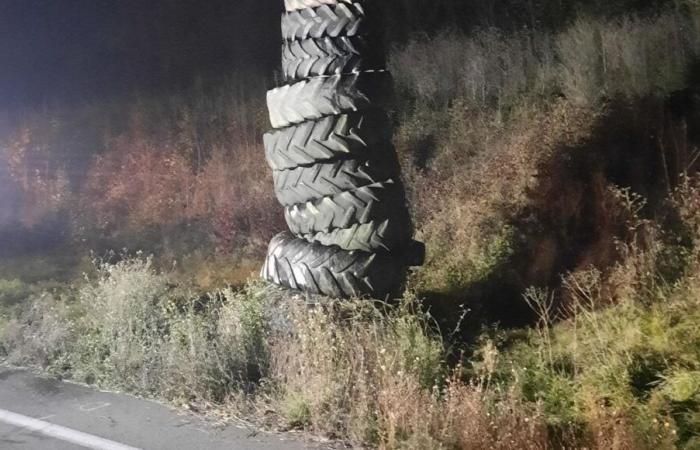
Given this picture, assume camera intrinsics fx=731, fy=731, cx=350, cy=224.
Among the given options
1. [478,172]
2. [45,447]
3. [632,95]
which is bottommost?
[45,447]

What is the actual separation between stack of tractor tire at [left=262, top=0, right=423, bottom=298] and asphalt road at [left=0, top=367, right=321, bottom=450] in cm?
171

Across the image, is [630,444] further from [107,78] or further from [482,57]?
[107,78]

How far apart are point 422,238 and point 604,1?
4.86m

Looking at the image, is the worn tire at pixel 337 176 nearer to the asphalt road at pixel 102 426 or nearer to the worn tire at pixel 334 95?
the worn tire at pixel 334 95

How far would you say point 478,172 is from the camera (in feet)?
31.1

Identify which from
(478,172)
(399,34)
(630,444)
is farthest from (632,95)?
A: (630,444)

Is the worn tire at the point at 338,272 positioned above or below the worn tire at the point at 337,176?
below

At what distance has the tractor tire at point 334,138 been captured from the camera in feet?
21.8

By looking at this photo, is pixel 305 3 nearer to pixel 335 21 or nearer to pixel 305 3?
pixel 305 3

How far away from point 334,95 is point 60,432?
11.9 feet

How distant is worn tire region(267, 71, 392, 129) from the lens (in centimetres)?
662

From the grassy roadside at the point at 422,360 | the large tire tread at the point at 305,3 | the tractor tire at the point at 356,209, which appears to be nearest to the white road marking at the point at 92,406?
the grassy roadside at the point at 422,360

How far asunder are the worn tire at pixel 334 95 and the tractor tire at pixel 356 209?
76cm

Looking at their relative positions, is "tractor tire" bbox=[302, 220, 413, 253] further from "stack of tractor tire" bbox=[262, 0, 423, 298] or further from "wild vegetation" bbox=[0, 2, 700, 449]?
"wild vegetation" bbox=[0, 2, 700, 449]
